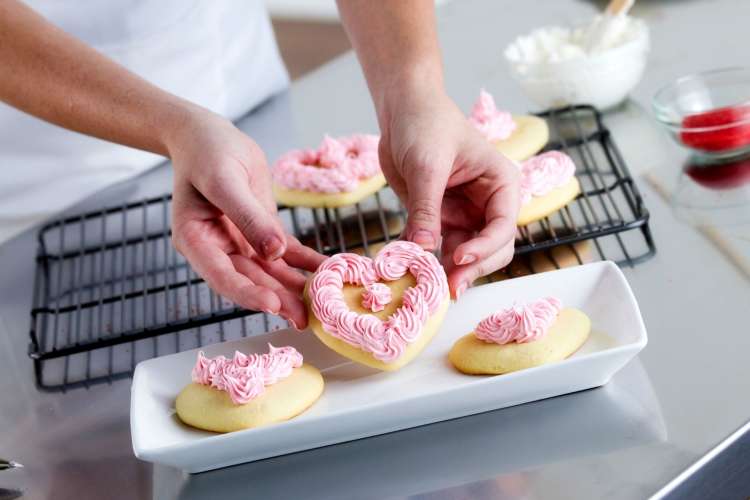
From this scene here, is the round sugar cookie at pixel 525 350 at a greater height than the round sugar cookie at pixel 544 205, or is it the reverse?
the round sugar cookie at pixel 544 205

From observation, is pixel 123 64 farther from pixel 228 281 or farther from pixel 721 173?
pixel 721 173

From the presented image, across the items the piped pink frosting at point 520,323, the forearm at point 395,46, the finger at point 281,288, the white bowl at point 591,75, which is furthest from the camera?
the white bowl at point 591,75

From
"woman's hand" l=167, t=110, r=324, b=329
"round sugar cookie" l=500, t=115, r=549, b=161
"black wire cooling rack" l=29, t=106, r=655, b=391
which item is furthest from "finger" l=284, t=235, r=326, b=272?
"round sugar cookie" l=500, t=115, r=549, b=161

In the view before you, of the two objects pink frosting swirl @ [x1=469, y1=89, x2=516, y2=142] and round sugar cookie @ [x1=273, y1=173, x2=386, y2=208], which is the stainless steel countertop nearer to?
pink frosting swirl @ [x1=469, y1=89, x2=516, y2=142]

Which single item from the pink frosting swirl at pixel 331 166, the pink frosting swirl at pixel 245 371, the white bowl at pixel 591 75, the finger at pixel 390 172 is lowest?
the pink frosting swirl at pixel 245 371

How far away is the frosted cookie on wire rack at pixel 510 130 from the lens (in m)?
1.76

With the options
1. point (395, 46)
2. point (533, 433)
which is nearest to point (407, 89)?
point (395, 46)

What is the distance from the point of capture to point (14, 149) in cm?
195

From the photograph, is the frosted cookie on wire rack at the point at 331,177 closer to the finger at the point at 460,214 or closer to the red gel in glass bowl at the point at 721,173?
the finger at the point at 460,214

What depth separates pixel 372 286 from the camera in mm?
1305

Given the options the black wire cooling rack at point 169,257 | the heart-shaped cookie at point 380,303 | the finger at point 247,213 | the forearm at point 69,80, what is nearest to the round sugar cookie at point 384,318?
the heart-shaped cookie at point 380,303

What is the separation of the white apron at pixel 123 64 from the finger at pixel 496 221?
0.85 metres

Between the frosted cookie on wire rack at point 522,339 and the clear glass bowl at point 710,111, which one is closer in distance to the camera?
the frosted cookie on wire rack at point 522,339

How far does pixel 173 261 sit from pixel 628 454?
940mm
